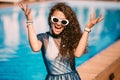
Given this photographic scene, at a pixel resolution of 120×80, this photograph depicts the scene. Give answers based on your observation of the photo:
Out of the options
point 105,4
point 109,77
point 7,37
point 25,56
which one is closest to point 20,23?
point 7,37

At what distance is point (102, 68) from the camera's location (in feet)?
8.91

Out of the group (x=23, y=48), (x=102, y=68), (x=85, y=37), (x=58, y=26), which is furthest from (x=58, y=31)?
(x=23, y=48)

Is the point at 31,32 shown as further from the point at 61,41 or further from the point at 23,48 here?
the point at 23,48

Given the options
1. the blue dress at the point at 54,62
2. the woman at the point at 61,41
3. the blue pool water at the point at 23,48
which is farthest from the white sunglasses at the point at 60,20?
the blue pool water at the point at 23,48

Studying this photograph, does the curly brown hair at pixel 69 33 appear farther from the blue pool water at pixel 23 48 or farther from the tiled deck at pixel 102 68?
the tiled deck at pixel 102 68

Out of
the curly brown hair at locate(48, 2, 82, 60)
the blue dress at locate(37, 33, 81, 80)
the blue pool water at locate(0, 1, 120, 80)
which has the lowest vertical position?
the blue pool water at locate(0, 1, 120, 80)

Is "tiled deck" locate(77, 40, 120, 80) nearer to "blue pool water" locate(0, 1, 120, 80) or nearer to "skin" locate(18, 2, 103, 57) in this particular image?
"blue pool water" locate(0, 1, 120, 80)

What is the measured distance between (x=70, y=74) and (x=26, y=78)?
1.69 ft

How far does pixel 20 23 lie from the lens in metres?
5.73

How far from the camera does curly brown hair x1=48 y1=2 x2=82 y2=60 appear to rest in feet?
6.10

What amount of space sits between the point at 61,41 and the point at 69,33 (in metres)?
0.08

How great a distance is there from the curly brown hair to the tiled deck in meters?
0.56

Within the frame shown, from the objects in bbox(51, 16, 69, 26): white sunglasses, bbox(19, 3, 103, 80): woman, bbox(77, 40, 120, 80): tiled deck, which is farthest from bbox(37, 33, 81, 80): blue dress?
bbox(77, 40, 120, 80): tiled deck

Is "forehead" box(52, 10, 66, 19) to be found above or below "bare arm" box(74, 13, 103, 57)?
above
